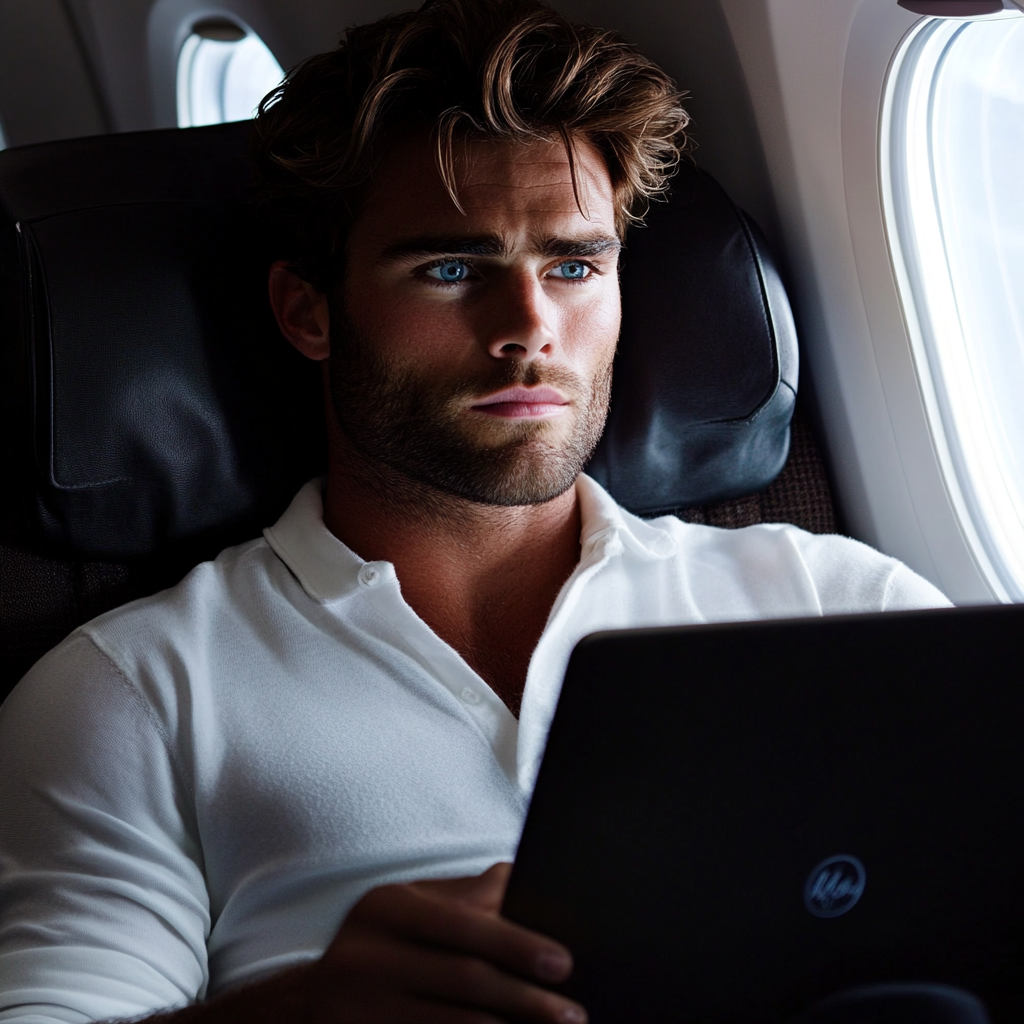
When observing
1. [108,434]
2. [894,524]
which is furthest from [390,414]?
[894,524]

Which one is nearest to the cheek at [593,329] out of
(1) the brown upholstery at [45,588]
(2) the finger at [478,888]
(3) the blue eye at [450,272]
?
(3) the blue eye at [450,272]

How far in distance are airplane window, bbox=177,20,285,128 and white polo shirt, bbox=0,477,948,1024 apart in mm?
1387

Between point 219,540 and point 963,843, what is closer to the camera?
point 963,843

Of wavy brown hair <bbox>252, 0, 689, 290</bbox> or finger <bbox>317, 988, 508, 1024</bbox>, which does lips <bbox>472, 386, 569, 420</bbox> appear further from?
finger <bbox>317, 988, 508, 1024</bbox>

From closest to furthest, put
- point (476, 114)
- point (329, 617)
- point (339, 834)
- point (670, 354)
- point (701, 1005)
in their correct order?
point (701, 1005), point (339, 834), point (329, 617), point (476, 114), point (670, 354)

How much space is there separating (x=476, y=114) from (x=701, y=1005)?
108 centimetres

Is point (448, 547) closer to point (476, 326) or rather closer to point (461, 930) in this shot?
point (476, 326)

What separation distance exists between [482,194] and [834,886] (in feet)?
3.15

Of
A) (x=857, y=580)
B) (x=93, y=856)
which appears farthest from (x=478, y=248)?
(x=93, y=856)

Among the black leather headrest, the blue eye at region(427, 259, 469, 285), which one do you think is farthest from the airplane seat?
the blue eye at region(427, 259, 469, 285)

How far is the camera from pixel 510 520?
146cm

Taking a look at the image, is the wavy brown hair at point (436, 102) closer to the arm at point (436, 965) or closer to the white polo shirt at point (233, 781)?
the white polo shirt at point (233, 781)

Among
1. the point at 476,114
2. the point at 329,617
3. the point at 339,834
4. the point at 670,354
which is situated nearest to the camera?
the point at 339,834

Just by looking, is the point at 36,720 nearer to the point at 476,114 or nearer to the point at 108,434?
the point at 108,434
